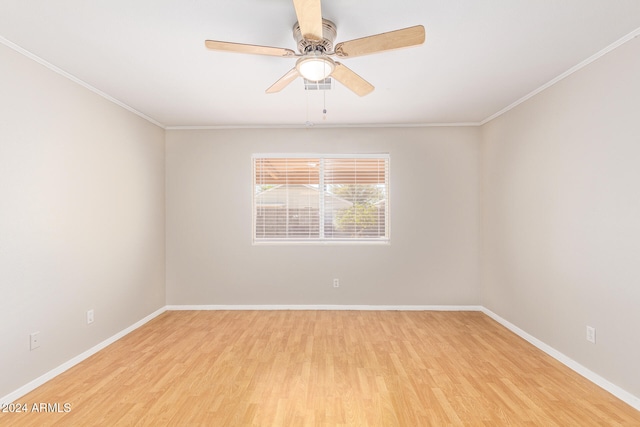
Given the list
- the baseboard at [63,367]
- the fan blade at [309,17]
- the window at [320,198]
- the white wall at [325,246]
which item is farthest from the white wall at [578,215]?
the baseboard at [63,367]

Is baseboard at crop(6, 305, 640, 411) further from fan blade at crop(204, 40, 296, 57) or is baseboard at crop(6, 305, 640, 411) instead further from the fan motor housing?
the fan motor housing

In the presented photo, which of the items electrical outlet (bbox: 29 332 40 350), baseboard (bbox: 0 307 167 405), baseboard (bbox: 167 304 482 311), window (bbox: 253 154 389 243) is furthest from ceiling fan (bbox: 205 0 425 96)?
baseboard (bbox: 167 304 482 311)

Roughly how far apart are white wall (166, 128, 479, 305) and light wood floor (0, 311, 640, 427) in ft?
2.47

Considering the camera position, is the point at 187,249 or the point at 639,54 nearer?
the point at 639,54

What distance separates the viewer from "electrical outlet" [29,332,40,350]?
2462mm

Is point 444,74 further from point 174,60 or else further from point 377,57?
point 174,60

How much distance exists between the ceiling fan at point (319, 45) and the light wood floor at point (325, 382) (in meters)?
2.21

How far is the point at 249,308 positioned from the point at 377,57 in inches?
137

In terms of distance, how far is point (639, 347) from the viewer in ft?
7.27

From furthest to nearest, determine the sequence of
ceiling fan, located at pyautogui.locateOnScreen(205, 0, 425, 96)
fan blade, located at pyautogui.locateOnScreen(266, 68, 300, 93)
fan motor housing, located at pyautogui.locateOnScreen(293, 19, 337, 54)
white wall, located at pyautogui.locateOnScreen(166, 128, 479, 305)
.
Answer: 1. white wall, located at pyautogui.locateOnScreen(166, 128, 479, 305)
2. fan blade, located at pyautogui.locateOnScreen(266, 68, 300, 93)
3. fan motor housing, located at pyautogui.locateOnScreen(293, 19, 337, 54)
4. ceiling fan, located at pyautogui.locateOnScreen(205, 0, 425, 96)

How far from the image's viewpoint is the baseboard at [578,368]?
7.42ft

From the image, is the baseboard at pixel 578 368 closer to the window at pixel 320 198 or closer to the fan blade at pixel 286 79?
the window at pixel 320 198

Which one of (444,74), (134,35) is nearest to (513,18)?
(444,74)

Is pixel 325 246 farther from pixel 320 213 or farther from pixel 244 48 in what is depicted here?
pixel 244 48
